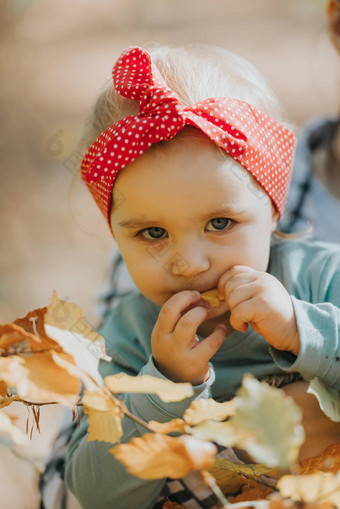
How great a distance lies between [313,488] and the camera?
559 mm

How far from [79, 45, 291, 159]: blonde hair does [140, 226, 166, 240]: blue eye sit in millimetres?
212

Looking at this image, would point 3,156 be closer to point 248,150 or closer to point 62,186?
point 62,186

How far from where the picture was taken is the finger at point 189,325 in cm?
97

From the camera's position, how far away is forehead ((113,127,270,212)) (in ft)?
3.28

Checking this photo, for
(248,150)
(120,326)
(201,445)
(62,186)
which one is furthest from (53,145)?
(201,445)

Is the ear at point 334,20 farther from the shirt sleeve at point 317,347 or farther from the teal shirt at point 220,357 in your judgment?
the shirt sleeve at point 317,347

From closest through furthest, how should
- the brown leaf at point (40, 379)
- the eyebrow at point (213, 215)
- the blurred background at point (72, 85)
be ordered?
the brown leaf at point (40, 379) < the eyebrow at point (213, 215) < the blurred background at point (72, 85)

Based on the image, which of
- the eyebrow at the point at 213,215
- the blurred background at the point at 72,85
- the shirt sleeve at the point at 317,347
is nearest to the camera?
the shirt sleeve at the point at 317,347

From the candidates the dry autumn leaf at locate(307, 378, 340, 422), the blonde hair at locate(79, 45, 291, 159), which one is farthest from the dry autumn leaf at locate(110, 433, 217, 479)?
the blonde hair at locate(79, 45, 291, 159)

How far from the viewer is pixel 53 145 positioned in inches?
129

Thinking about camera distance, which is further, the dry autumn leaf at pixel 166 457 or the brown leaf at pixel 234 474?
the brown leaf at pixel 234 474

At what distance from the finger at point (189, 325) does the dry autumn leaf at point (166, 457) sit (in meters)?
0.38

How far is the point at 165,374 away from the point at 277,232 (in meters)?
0.53

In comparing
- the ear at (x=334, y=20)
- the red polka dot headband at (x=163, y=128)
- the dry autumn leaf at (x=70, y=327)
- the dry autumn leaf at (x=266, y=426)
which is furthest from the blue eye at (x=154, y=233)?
the ear at (x=334, y=20)
